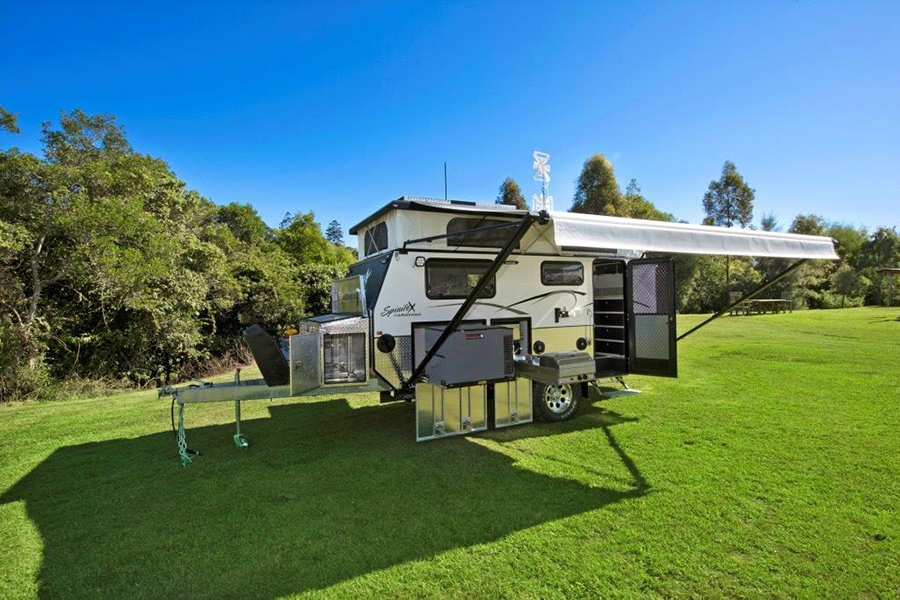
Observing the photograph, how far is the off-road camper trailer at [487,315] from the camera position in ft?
15.1

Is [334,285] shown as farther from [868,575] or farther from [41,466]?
[868,575]

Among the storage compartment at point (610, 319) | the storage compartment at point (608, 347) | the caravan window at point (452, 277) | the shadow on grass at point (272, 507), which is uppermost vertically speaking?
the caravan window at point (452, 277)

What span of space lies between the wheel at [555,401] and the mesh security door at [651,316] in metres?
1.00

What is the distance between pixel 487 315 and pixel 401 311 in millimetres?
1158

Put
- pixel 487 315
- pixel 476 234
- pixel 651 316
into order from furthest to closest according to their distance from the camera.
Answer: pixel 651 316, pixel 487 315, pixel 476 234

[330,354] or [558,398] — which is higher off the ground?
[330,354]

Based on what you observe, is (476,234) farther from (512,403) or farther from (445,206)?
(512,403)

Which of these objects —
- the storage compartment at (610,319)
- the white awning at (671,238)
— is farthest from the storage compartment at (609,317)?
the white awning at (671,238)

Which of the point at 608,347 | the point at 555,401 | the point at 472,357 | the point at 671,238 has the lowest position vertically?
the point at 555,401

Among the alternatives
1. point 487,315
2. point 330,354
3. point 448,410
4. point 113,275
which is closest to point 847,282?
point 487,315

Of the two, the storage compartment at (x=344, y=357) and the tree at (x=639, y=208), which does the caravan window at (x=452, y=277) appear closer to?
the storage compartment at (x=344, y=357)

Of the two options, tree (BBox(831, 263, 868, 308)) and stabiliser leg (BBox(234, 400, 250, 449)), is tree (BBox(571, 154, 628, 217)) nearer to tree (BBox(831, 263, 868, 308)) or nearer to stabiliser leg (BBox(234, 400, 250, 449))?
tree (BBox(831, 263, 868, 308))

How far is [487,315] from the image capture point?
18.8ft

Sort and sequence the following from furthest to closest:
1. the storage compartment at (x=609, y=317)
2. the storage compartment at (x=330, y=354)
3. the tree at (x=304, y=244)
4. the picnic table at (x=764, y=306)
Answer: the tree at (x=304, y=244)
the picnic table at (x=764, y=306)
the storage compartment at (x=609, y=317)
the storage compartment at (x=330, y=354)
